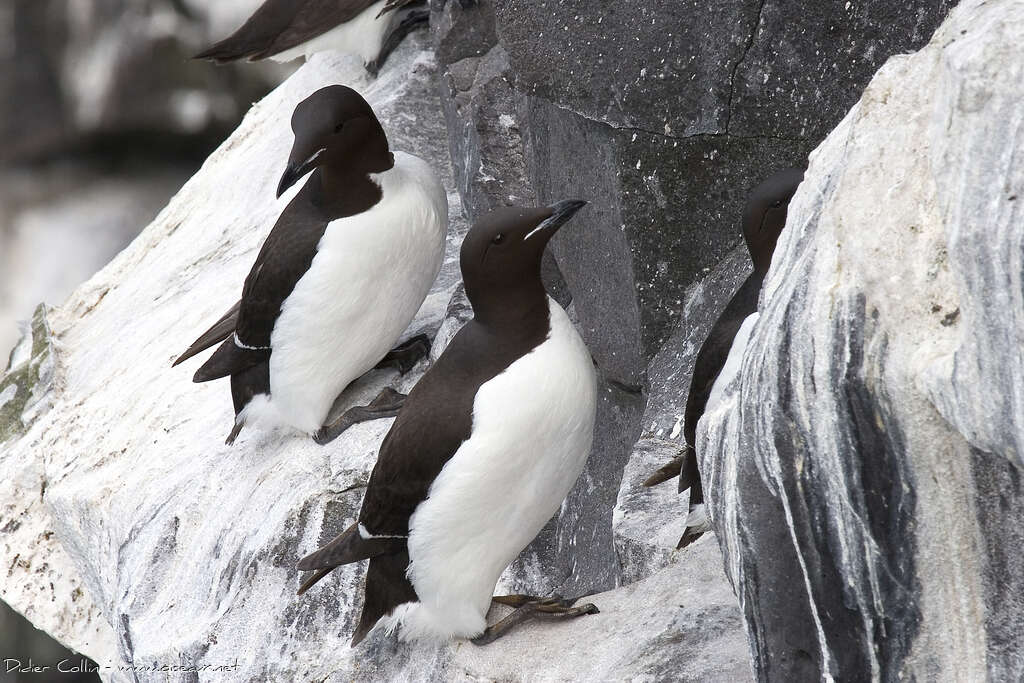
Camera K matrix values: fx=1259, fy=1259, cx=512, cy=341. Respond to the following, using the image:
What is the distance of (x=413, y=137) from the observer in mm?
4973

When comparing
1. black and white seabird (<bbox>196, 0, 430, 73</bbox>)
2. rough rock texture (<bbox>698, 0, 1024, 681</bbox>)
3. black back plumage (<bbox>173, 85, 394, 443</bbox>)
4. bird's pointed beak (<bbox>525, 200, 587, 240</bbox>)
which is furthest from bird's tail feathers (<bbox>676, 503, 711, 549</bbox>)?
black and white seabird (<bbox>196, 0, 430, 73</bbox>)

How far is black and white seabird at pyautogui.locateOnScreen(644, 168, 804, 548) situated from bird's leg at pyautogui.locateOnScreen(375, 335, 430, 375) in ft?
4.86

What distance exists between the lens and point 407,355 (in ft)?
13.2

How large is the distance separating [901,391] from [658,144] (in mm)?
1782

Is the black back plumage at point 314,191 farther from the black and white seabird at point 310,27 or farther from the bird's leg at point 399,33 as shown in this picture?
the bird's leg at point 399,33

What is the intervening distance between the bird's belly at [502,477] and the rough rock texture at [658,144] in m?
0.37

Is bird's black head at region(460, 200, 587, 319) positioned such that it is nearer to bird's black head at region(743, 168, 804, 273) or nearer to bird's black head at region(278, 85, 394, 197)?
bird's black head at region(743, 168, 804, 273)

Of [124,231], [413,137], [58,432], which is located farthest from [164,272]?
[124,231]

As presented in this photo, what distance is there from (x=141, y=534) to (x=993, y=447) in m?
3.10

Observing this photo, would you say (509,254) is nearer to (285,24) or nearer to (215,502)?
(215,502)

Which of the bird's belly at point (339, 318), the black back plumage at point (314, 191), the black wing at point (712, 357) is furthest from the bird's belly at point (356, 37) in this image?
the black wing at point (712, 357)

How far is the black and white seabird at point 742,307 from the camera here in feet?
8.56

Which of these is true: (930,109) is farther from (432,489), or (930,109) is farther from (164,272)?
(164,272)

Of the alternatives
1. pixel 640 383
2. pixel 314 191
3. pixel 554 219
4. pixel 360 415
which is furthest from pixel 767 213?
pixel 360 415
